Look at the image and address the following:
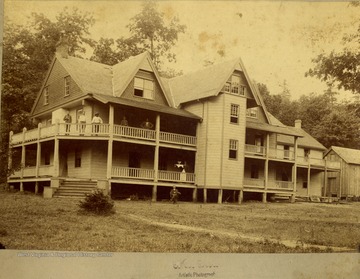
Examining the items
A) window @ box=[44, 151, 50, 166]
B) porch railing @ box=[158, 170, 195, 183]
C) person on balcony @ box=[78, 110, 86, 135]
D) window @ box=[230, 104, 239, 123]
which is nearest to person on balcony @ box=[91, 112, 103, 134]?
person on balcony @ box=[78, 110, 86, 135]

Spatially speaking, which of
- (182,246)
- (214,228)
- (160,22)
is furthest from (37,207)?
(160,22)

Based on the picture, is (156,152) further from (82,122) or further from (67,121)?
(67,121)

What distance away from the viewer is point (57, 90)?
9.02 m

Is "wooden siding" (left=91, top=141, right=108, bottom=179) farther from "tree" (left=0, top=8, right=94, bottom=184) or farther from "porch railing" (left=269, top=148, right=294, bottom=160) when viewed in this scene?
"porch railing" (left=269, top=148, right=294, bottom=160)

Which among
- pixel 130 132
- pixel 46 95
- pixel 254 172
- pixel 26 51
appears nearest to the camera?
pixel 26 51

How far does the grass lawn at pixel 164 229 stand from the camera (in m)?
6.24

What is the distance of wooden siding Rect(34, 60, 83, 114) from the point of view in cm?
819

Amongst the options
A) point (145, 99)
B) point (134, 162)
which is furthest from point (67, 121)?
point (145, 99)

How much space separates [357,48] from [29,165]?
639cm

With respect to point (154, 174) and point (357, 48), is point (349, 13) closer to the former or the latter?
point (357, 48)

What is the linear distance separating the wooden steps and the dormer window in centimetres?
562

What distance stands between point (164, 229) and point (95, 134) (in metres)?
3.83

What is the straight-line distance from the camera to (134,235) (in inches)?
264

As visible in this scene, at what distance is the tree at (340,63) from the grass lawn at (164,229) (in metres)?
2.74
